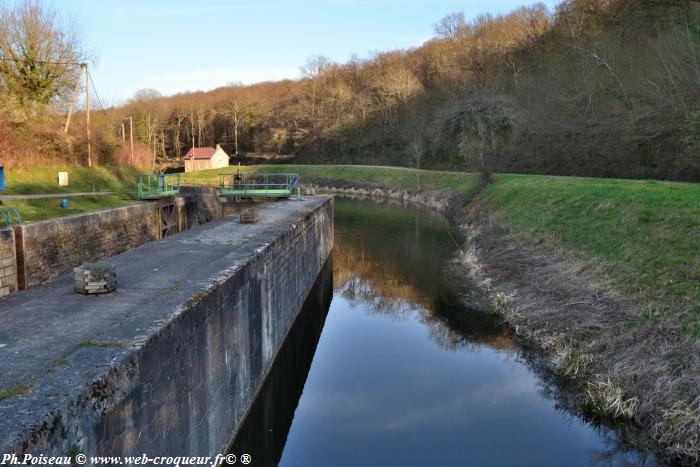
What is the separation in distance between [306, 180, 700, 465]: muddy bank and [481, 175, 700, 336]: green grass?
0.46 m

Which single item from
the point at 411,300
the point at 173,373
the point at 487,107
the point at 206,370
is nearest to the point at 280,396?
the point at 206,370

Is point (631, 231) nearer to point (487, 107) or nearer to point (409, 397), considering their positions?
point (409, 397)

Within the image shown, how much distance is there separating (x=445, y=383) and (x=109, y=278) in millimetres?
7196

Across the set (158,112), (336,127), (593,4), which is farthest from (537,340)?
(158,112)

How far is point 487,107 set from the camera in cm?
4831

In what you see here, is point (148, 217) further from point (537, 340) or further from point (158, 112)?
point (158, 112)

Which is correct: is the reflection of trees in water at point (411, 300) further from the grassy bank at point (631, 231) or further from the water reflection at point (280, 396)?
the grassy bank at point (631, 231)

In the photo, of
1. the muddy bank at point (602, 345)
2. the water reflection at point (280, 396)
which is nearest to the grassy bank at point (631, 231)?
the muddy bank at point (602, 345)

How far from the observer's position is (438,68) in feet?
243

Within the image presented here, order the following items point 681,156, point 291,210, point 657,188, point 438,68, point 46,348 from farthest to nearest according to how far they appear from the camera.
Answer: point 438,68 < point 681,156 < point 291,210 < point 657,188 < point 46,348

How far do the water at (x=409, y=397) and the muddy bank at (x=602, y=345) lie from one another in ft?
1.70

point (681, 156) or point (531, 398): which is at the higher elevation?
point (681, 156)

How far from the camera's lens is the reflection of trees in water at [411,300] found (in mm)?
14023

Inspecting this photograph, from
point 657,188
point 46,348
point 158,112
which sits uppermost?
point 158,112
